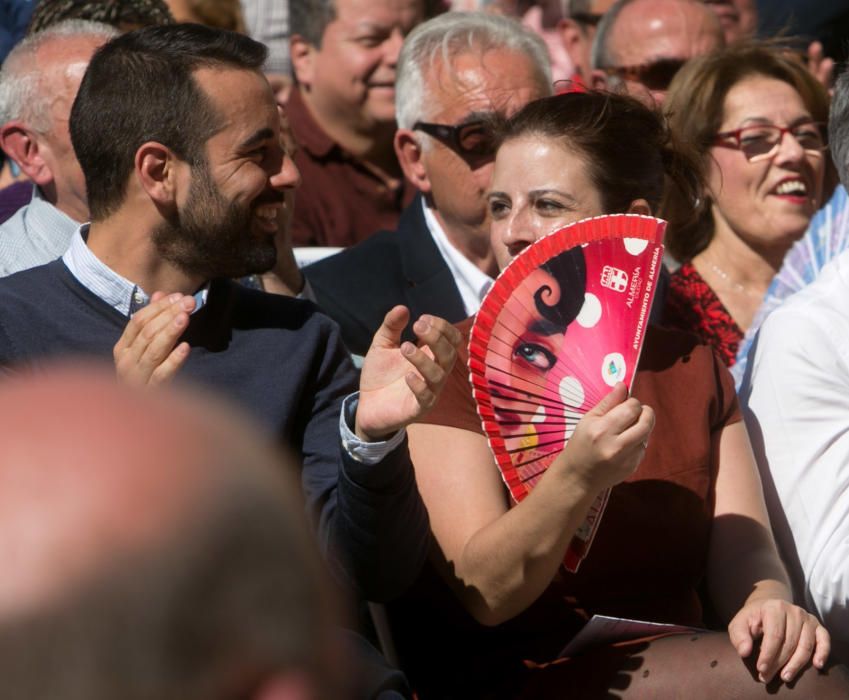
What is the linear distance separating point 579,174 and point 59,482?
245cm

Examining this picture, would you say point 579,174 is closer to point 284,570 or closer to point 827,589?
point 827,589

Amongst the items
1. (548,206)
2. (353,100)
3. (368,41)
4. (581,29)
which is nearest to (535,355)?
(548,206)

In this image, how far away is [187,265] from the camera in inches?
124

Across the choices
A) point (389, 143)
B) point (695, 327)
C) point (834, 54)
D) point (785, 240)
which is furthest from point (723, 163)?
point (834, 54)

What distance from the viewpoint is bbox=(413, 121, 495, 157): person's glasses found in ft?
13.8

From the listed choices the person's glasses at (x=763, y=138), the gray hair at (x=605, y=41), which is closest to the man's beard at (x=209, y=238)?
the person's glasses at (x=763, y=138)

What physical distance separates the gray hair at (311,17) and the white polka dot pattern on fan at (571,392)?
10.3 feet

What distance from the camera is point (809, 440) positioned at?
9.86 ft

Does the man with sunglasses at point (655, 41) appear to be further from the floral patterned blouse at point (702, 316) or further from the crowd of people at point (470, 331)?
the floral patterned blouse at point (702, 316)

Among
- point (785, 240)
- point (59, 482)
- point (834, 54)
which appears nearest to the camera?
point (59, 482)

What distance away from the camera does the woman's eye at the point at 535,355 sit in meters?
2.80

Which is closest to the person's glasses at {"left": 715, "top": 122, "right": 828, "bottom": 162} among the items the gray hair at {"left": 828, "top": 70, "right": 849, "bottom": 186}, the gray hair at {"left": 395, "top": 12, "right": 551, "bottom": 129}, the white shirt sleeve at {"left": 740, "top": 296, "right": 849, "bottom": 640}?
the gray hair at {"left": 395, "top": 12, "right": 551, "bottom": 129}

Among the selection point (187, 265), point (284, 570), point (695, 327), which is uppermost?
point (284, 570)

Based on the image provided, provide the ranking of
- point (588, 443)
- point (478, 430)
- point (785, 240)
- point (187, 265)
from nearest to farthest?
point (588, 443) → point (478, 430) → point (187, 265) → point (785, 240)
